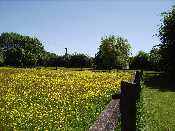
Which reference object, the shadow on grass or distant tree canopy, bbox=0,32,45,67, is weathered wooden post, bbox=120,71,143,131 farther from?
distant tree canopy, bbox=0,32,45,67

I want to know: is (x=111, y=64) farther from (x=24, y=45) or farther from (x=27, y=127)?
(x=24, y=45)

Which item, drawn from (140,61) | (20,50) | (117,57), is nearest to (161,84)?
(117,57)

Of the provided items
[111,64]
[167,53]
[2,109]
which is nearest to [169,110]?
[2,109]

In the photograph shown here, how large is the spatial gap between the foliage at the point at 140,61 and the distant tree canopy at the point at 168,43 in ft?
127

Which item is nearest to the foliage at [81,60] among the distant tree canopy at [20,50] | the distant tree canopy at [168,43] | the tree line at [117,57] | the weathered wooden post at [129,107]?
the tree line at [117,57]

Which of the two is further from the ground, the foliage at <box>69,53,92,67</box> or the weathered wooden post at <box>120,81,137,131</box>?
the foliage at <box>69,53,92,67</box>

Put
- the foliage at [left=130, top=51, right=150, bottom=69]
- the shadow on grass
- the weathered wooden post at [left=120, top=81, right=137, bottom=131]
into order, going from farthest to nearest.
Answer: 1. the foliage at [left=130, top=51, right=150, bottom=69]
2. the shadow on grass
3. the weathered wooden post at [left=120, top=81, right=137, bottom=131]

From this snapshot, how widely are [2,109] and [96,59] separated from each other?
231ft

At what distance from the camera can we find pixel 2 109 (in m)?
15.6

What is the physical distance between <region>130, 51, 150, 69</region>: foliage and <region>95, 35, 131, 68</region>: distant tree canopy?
37.2 feet

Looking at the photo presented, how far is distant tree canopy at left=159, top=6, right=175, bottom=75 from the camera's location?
140 ft

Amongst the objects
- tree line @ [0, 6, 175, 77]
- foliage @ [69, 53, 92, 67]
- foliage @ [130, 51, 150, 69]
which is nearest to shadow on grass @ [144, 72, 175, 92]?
tree line @ [0, 6, 175, 77]

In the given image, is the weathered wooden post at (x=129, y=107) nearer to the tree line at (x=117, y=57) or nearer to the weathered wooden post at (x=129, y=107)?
the weathered wooden post at (x=129, y=107)

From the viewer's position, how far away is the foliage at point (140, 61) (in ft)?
280
